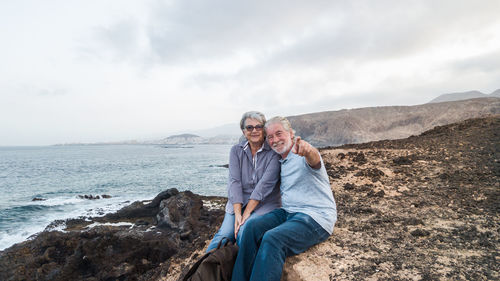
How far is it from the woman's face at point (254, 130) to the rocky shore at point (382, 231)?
5.42ft

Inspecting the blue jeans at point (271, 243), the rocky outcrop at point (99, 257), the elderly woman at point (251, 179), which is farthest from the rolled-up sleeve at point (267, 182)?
the rocky outcrop at point (99, 257)

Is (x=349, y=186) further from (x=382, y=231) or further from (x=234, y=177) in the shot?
(x=234, y=177)

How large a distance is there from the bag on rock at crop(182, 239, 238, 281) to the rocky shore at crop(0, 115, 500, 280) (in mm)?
745

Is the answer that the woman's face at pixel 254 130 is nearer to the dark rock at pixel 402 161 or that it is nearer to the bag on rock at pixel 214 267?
the bag on rock at pixel 214 267

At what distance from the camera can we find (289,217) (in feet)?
10.7

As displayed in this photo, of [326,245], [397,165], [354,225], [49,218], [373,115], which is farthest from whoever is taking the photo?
[373,115]

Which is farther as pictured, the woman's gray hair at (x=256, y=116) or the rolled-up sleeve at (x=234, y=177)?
the rolled-up sleeve at (x=234, y=177)

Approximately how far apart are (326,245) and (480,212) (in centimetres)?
320

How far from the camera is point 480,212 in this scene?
4.63 m

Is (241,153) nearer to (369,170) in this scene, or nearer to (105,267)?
(105,267)

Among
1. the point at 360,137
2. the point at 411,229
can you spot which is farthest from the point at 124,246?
the point at 360,137

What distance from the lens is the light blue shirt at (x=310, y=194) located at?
3178 mm

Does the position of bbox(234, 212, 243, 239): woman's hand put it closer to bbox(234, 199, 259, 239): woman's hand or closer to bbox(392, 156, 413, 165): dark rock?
bbox(234, 199, 259, 239): woman's hand

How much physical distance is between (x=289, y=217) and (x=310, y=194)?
40 centimetres
